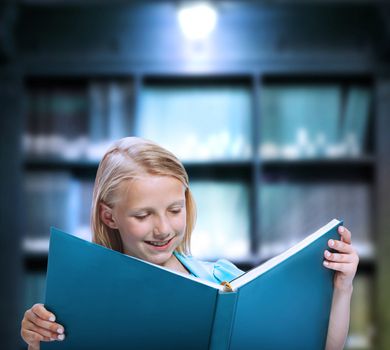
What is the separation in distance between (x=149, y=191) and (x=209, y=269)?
8.3 inches

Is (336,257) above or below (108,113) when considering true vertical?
below

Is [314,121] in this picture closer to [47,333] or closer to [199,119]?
[199,119]

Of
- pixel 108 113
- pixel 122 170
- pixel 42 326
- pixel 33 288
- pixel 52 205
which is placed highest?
pixel 108 113

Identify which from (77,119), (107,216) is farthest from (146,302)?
(77,119)

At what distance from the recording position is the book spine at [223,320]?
804 mm

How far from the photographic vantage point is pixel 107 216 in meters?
0.98

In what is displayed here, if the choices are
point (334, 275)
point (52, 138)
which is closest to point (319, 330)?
point (334, 275)

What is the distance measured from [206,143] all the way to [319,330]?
176 centimetres

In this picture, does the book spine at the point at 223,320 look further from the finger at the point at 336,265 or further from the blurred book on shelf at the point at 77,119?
the blurred book on shelf at the point at 77,119

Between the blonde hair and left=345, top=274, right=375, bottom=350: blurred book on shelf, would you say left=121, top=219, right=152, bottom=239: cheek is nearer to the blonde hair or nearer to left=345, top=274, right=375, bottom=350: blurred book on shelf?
the blonde hair

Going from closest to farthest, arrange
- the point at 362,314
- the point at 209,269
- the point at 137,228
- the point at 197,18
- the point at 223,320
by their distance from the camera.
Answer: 1. the point at 223,320
2. the point at 137,228
3. the point at 209,269
4. the point at 197,18
5. the point at 362,314

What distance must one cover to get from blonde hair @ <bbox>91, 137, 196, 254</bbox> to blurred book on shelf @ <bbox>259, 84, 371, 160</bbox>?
1.67 m

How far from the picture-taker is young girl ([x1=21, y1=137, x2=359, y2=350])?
93 centimetres

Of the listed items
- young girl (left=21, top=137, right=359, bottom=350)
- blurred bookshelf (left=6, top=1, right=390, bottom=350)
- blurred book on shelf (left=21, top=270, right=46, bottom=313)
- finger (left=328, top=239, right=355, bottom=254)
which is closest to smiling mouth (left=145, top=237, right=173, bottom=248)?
young girl (left=21, top=137, right=359, bottom=350)
